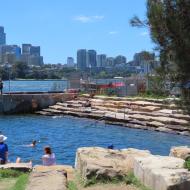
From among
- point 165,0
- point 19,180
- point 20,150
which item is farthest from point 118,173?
point 20,150

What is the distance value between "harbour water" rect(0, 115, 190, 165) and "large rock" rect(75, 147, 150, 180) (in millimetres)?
11614

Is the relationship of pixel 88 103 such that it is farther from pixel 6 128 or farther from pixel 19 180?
pixel 19 180

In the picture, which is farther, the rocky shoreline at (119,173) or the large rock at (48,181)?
the large rock at (48,181)

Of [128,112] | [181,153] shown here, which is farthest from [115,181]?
[128,112]

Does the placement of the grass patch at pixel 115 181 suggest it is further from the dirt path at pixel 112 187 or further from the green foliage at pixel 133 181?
the dirt path at pixel 112 187

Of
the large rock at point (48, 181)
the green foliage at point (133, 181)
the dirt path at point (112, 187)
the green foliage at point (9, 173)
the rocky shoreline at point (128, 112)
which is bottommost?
the rocky shoreline at point (128, 112)

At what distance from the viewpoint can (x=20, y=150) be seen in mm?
29859

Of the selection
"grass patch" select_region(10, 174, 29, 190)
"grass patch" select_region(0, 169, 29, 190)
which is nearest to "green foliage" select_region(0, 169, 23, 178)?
"grass patch" select_region(0, 169, 29, 190)

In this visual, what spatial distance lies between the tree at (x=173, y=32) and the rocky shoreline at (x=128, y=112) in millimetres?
22177

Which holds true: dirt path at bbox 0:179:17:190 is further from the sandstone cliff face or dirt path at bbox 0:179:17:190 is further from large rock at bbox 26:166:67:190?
the sandstone cliff face

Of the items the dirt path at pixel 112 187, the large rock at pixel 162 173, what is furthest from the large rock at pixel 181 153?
the dirt path at pixel 112 187

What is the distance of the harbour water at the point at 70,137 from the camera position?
94.1 feet

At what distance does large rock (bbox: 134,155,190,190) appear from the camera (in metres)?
9.22

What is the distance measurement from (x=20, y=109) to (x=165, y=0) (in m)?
49.0
